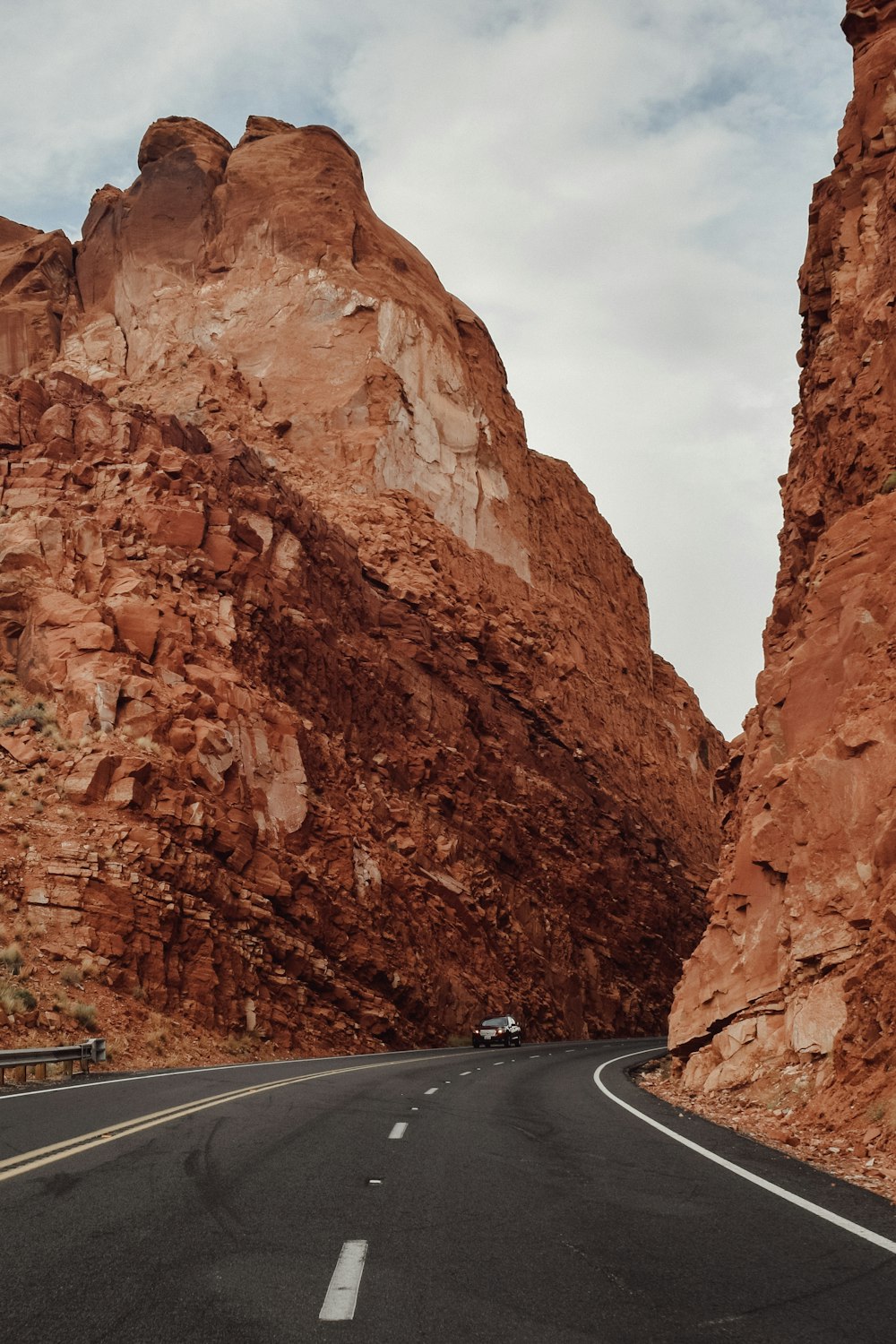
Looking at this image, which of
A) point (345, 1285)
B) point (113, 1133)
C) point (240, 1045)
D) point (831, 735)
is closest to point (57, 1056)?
point (240, 1045)

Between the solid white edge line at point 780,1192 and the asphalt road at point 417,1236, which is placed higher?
the asphalt road at point 417,1236

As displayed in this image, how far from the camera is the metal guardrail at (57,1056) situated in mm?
17484

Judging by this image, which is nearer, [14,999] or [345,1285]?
[345,1285]

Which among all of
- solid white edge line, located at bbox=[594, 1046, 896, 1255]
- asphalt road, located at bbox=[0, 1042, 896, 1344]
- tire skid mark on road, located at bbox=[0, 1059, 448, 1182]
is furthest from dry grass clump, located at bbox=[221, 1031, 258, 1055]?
asphalt road, located at bbox=[0, 1042, 896, 1344]

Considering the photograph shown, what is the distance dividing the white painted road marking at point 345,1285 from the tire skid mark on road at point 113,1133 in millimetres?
3213

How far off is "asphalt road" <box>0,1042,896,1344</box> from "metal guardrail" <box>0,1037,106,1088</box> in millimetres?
5327

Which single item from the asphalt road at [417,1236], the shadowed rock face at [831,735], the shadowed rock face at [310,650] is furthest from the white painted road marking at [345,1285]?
the shadowed rock face at [310,650]

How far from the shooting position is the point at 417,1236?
269 inches

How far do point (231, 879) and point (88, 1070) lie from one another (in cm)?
970

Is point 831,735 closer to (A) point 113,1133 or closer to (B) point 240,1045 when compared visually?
(A) point 113,1133

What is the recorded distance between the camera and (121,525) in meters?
37.5

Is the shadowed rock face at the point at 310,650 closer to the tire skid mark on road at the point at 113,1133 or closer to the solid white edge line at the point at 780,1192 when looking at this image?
the tire skid mark on road at the point at 113,1133

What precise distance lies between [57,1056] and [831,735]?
44.8 feet

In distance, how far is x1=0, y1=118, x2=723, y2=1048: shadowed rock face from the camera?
98.1 feet
